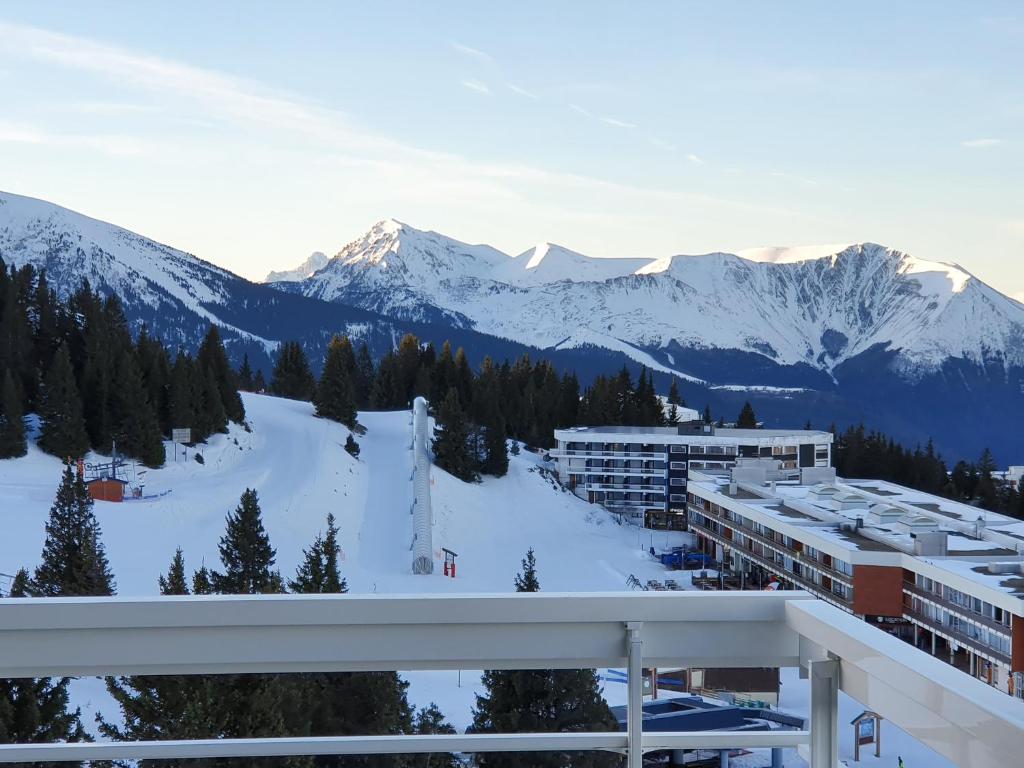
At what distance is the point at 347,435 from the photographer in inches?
1908

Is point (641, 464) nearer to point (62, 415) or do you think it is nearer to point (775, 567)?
point (775, 567)

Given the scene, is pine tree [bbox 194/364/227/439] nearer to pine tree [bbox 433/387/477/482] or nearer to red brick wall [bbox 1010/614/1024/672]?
pine tree [bbox 433/387/477/482]

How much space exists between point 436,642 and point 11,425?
3503 centimetres

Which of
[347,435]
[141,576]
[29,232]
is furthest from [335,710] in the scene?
[29,232]

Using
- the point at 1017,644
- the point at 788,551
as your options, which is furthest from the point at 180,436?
the point at 1017,644

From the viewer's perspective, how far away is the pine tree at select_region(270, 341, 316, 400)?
62312 mm

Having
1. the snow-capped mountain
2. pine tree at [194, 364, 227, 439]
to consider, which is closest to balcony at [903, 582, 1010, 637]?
pine tree at [194, 364, 227, 439]

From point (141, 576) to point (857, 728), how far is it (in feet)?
87.0

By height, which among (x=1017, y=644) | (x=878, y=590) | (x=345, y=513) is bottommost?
(x=878, y=590)

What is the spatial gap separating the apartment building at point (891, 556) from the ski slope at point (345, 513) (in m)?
4.50

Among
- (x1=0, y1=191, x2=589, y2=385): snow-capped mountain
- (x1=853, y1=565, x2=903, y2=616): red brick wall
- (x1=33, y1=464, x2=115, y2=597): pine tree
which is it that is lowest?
(x1=853, y1=565, x2=903, y2=616): red brick wall

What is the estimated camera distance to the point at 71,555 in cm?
1888

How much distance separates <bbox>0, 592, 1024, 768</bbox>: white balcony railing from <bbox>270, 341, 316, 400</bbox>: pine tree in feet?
199

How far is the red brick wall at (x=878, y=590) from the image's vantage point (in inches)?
1131
